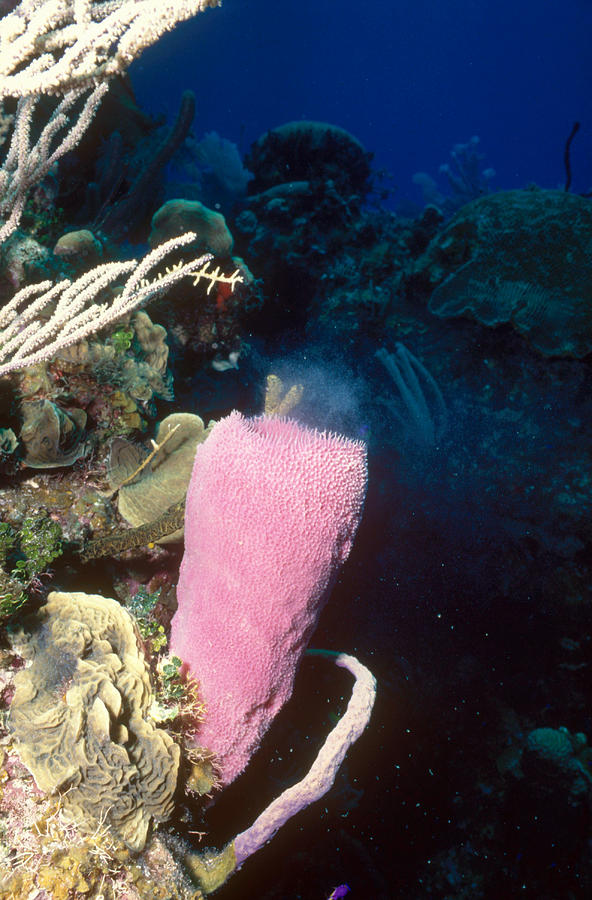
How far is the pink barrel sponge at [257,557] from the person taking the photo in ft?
5.32

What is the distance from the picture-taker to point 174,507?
2398 millimetres

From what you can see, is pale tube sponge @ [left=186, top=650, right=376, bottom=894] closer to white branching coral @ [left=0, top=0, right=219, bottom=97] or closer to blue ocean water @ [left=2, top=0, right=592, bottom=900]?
blue ocean water @ [left=2, top=0, right=592, bottom=900]

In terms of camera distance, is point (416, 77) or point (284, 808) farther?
point (416, 77)

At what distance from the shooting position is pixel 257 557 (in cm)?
168

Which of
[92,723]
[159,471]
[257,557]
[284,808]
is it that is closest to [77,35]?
[159,471]

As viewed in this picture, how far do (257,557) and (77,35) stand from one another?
2245 millimetres

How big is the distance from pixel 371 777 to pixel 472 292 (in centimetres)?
469

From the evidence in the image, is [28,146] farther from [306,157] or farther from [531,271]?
[306,157]

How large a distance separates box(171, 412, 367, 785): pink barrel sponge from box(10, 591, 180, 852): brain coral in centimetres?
28

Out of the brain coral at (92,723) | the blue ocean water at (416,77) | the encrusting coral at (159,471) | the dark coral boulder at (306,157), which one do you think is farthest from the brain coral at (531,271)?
the blue ocean water at (416,77)

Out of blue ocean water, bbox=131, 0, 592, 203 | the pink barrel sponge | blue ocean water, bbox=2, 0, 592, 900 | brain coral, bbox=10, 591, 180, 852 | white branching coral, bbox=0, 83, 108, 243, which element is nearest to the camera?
brain coral, bbox=10, 591, 180, 852

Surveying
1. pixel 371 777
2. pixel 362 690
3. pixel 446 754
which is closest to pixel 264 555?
pixel 362 690

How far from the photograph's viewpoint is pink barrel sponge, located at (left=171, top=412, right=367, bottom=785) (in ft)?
5.32

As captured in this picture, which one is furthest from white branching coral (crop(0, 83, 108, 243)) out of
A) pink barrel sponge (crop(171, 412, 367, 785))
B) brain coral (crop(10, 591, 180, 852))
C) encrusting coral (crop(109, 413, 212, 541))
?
brain coral (crop(10, 591, 180, 852))
